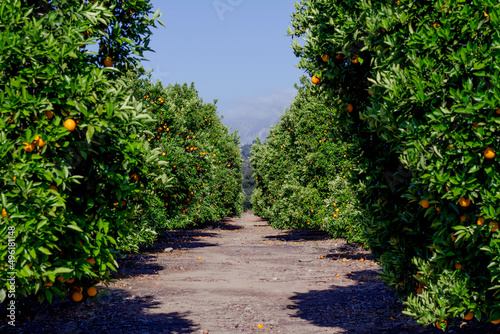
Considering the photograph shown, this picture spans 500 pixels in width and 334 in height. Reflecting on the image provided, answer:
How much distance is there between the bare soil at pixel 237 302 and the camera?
767 cm

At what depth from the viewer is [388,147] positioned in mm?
6270

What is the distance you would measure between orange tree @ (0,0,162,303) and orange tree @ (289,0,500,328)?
3148 mm

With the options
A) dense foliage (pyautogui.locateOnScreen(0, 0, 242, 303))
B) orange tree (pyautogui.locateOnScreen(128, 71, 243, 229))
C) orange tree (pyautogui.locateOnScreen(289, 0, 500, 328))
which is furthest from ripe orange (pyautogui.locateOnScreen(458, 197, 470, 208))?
orange tree (pyautogui.locateOnScreen(128, 71, 243, 229))

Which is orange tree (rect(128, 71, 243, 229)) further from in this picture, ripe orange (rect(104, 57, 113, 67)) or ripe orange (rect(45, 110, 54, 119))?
ripe orange (rect(45, 110, 54, 119))

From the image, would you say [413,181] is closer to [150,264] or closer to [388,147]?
[388,147]

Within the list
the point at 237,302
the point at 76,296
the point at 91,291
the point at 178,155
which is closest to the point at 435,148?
the point at 91,291

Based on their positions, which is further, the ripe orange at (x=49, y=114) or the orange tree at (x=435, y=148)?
the orange tree at (x=435, y=148)

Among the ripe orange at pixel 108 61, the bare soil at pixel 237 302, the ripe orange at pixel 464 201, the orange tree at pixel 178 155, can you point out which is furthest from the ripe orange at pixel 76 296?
the orange tree at pixel 178 155

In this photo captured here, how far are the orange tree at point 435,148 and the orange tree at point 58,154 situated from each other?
10.3 feet

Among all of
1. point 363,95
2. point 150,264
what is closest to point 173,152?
point 150,264

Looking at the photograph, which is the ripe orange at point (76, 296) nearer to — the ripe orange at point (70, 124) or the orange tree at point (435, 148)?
the ripe orange at point (70, 124)

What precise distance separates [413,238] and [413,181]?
126 centimetres

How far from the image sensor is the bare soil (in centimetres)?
767

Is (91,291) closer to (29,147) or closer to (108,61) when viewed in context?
(29,147)
